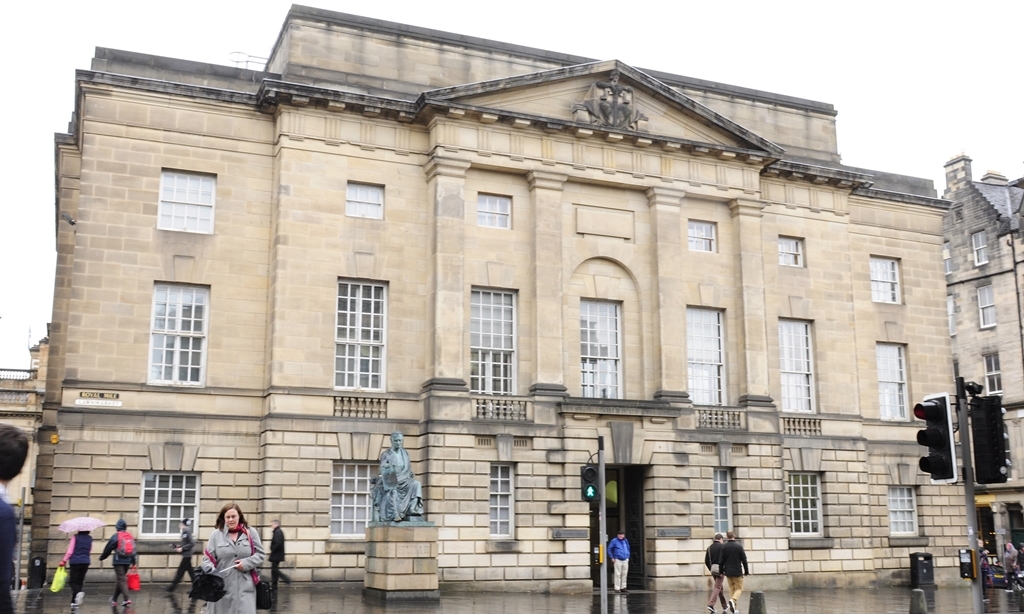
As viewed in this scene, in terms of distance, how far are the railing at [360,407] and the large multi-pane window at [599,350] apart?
18.9ft

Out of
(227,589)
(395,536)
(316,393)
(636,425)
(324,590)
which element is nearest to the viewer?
(227,589)

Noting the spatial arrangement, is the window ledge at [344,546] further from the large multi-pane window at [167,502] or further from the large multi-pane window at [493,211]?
the large multi-pane window at [493,211]

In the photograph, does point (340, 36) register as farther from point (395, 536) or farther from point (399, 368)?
point (395, 536)

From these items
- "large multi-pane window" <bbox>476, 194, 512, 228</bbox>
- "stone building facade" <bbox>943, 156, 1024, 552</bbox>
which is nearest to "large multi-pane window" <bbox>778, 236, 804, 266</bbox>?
"large multi-pane window" <bbox>476, 194, 512, 228</bbox>

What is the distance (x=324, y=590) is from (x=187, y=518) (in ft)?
12.8

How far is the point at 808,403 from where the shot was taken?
32688 millimetres

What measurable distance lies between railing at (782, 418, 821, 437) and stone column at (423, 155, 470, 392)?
1054 cm

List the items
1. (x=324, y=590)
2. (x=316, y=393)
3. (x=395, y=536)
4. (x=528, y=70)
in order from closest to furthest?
(x=395, y=536)
(x=324, y=590)
(x=316, y=393)
(x=528, y=70)

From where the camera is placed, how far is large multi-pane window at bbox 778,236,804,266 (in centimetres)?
3325

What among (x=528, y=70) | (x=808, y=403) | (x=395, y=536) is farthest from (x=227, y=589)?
(x=808, y=403)

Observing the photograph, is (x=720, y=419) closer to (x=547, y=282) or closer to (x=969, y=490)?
(x=547, y=282)

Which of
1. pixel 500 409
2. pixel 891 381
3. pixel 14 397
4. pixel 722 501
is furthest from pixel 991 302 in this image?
pixel 14 397

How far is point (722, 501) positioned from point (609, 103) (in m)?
11.9

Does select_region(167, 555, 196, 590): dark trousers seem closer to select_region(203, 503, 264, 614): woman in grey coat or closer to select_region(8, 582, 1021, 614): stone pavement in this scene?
select_region(8, 582, 1021, 614): stone pavement
